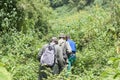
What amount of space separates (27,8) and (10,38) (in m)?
1.79

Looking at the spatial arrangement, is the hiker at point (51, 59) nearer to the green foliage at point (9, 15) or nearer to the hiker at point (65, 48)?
the hiker at point (65, 48)

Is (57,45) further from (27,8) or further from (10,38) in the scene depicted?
(27,8)

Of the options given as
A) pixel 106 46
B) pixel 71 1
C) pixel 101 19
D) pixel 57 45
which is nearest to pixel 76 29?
pixel 101 19

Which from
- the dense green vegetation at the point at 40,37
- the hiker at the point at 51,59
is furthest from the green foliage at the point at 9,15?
the hiker at the point at 51,59

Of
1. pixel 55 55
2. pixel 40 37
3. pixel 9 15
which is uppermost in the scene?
pixel 9 15

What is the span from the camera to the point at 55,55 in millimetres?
7676

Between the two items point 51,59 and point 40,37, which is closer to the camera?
point 51,59

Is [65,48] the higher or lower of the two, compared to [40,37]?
higher

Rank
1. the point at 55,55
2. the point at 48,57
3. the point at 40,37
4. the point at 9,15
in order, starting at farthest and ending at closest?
the point at 40,37 → the point at 9,15 → the point at 55,55 → the point at 48,57

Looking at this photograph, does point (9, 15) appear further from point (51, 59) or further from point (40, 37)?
point (51, 59)

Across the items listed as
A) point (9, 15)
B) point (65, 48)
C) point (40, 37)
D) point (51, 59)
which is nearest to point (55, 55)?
point (51, 59)

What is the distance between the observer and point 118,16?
12.8 m

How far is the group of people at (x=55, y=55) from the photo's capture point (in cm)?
738

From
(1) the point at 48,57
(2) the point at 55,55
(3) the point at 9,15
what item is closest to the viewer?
(1) the point at 48,57
